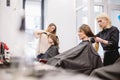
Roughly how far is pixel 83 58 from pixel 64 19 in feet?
11.2

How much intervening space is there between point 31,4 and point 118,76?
5.67m

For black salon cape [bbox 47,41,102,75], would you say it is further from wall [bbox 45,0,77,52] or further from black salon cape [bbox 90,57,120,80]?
wall [bbox 45,0,77,52]

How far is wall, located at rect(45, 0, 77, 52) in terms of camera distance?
20.0 ft

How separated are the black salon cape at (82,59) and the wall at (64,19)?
3.12 metres

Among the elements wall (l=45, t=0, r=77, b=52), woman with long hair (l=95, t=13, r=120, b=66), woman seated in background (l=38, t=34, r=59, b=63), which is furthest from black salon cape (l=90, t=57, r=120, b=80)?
→ wall (l=45, t=0, r=77, b=52)

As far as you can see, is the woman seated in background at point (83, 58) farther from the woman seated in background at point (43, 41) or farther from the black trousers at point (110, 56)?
the woman seated in background at point (43, 41)

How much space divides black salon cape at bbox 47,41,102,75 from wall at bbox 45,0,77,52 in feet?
10.2

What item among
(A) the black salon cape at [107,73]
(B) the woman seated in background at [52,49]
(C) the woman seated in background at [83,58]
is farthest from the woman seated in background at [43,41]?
(A) the black salon cape at [107,73]

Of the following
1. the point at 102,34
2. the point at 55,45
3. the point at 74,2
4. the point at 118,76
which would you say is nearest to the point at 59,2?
the point at 74,2

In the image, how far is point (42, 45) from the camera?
409 cm

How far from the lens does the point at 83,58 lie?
2816mm

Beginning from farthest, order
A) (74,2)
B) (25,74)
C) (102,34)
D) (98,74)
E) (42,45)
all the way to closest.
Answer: (74,2), (42,45), (102,34), (98,74), (25,74)

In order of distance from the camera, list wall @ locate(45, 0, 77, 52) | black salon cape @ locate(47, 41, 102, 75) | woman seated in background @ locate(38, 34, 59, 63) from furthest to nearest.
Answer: wall @ locate(45, 0, 77, 52) → woman seated in background @ locate(38, 34, 59, 63) → black salon cape @ locate(47, 41, 102, 75)

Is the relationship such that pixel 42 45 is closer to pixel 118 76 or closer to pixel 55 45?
pixel 55 45
